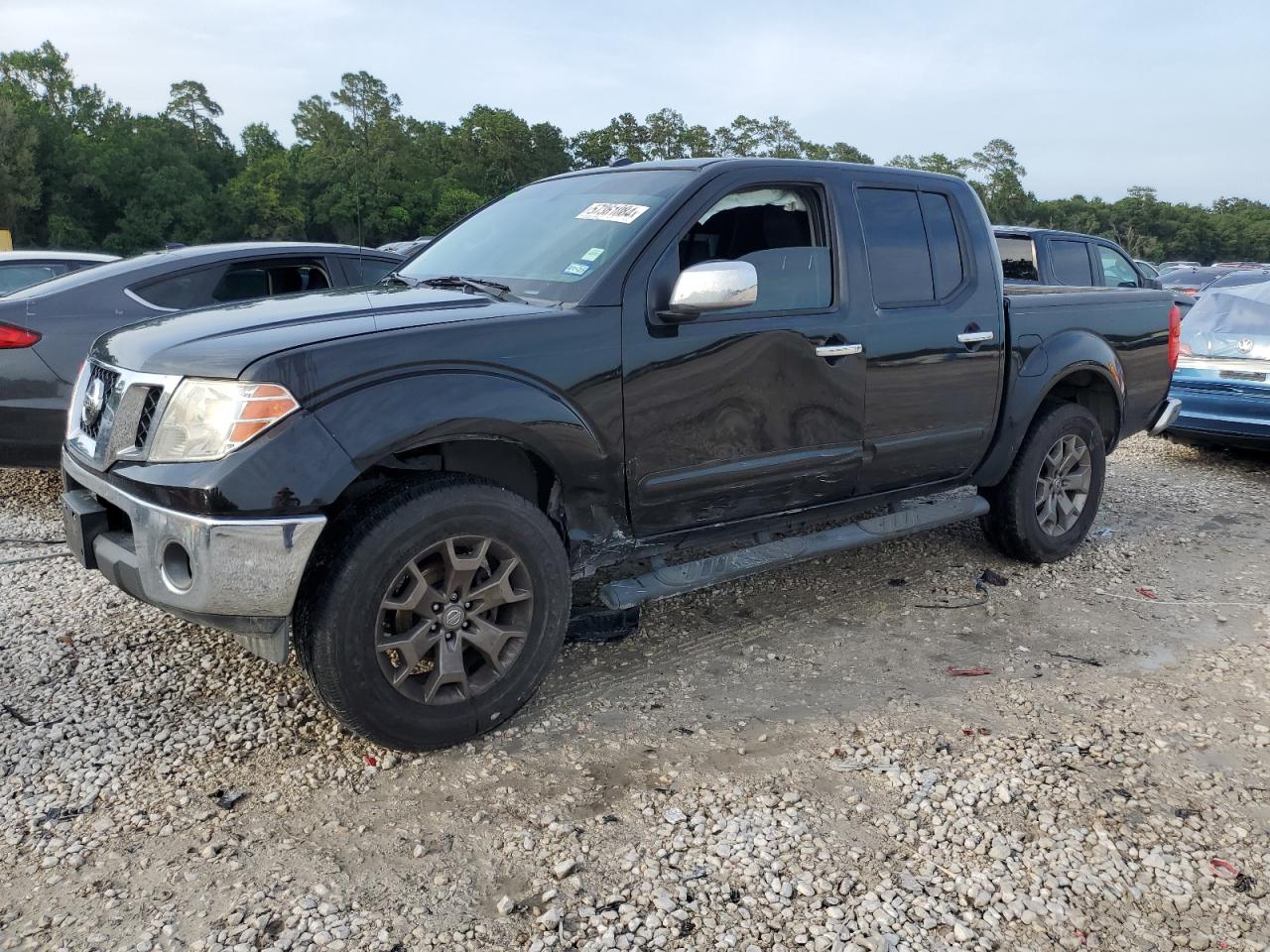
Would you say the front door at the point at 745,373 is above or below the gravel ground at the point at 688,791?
above

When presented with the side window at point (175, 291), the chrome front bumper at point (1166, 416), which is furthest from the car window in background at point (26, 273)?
the chrome front bumper at point (1166, 416)

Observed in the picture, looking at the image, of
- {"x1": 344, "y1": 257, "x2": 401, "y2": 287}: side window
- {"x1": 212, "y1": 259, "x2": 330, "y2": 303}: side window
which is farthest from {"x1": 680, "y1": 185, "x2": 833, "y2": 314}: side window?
{"x1": 344, "y1": 257, "x2": 401, "y2": 287}: side window

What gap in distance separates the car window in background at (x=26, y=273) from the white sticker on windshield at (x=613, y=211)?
4384 mm

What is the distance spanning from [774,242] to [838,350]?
507mm

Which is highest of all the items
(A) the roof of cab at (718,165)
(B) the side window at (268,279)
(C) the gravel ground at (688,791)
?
(A) the roof of cab at (718,165)

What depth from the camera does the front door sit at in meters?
3.36

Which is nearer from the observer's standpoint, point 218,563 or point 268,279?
point 218,563

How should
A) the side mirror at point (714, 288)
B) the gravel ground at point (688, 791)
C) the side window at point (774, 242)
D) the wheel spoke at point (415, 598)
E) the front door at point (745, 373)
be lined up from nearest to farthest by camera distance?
the gravel ground at point (688, 791) → the wheel spoke at point (415, 598) → the side mirror at point (714, 288) → the front door at point (745, 373) → the side window at point (774, 242)

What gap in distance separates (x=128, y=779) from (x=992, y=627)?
3419 millimetres

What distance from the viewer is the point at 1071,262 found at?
981cm

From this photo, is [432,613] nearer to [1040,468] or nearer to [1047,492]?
[1040,468]

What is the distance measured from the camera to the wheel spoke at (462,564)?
2.93 m

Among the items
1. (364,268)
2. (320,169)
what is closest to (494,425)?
(364,268)

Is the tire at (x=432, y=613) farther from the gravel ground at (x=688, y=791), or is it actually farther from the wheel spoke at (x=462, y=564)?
the gravel ground at (x=688, y=791)
